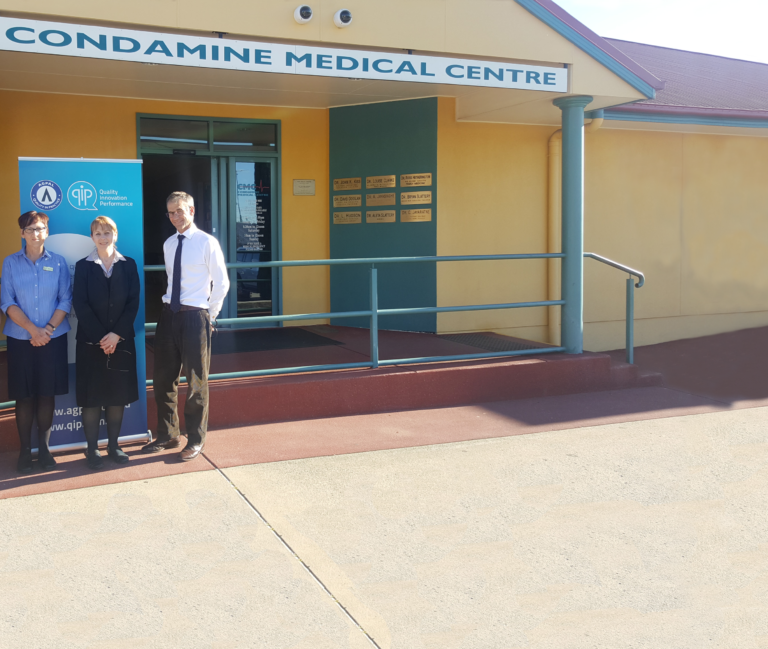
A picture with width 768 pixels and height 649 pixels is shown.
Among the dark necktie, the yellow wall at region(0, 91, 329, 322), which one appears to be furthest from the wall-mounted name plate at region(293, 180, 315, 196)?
the dark necktie

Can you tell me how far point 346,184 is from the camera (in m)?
9.69

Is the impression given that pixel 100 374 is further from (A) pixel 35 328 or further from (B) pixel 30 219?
(B) pixel 30 219

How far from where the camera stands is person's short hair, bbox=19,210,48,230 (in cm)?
506

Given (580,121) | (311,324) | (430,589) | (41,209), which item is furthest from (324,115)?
(430,589)

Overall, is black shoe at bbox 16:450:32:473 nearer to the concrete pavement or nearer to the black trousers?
the concrete pavement

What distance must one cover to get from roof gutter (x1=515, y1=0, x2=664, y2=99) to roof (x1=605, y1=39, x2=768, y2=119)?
1.38m

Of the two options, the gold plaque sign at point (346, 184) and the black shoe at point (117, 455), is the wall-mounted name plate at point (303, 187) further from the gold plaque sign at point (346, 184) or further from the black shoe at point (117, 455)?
the black shoe at point (117, 455)

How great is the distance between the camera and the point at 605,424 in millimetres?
6609

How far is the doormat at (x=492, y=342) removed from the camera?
8.53 meters

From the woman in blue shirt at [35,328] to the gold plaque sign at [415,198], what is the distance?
482cm

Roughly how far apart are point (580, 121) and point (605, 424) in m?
3.07

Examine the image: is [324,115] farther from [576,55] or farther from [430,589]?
[430,589]

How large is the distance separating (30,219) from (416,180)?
16.7ft

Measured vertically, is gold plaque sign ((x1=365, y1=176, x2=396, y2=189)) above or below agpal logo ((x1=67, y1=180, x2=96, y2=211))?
above
